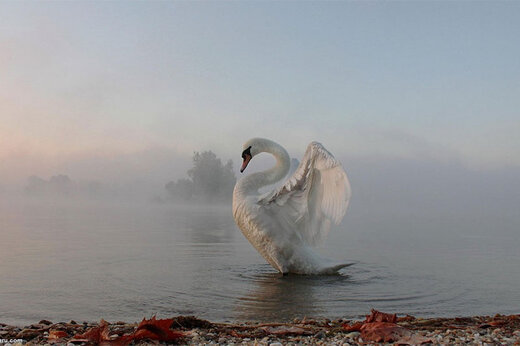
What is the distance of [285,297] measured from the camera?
818 cm

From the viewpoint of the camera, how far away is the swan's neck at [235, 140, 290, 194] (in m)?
11.2

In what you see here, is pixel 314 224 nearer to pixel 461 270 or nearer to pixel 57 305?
pixel 461 270

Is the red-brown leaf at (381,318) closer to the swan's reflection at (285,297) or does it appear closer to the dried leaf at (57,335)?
the swan's reflection at (285,297)

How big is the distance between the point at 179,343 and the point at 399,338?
6.09 ft

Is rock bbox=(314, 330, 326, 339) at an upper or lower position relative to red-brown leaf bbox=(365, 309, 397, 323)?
lower

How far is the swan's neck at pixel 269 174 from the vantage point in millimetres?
11188

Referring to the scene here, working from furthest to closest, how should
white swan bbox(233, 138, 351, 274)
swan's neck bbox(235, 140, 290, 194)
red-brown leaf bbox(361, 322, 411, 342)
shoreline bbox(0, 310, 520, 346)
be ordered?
swan's neck bbox(235, 140, 290, 194)
white swan bbox(233, 138, 351, 274)
red-brown leaf bbox(361, 322, 411, 342)
shoreline bbox(0, 310, 520, 346)

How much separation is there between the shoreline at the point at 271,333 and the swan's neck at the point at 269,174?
559cm

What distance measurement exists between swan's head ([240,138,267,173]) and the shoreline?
657 cm

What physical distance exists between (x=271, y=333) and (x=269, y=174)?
263 inches

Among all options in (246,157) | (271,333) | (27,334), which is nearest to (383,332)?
(271,333)

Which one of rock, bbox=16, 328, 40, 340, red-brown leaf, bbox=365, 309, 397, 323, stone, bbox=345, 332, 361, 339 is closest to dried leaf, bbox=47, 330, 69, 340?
rock, bbox=16, 328, 40, 340

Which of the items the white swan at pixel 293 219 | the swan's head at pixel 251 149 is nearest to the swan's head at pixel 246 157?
the swan's head at pixel 251 149

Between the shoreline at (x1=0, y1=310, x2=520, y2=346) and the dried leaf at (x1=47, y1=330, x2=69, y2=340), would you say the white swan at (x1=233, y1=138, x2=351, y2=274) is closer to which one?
the shoreline at (x1=0, y1=310, x2=520, y2=346)
